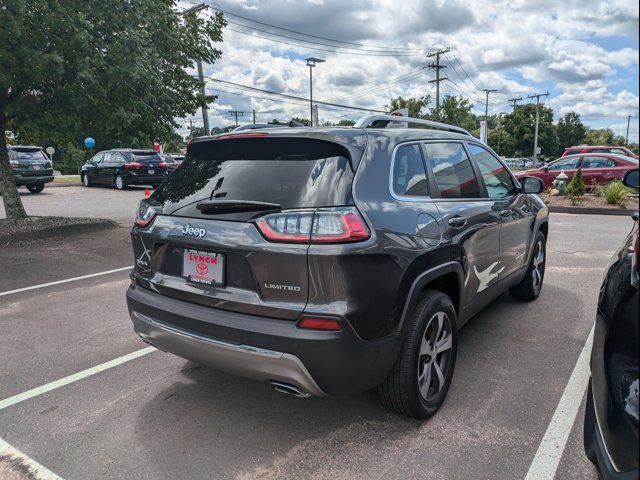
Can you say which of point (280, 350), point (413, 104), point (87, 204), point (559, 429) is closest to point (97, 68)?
point (280, 350)

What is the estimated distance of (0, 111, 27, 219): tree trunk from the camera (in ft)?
28.6

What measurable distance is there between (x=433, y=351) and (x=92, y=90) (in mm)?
6901

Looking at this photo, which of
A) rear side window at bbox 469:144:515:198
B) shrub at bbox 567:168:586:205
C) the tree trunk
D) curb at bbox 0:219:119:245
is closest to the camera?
rear side window at bbox 469:144:515:198

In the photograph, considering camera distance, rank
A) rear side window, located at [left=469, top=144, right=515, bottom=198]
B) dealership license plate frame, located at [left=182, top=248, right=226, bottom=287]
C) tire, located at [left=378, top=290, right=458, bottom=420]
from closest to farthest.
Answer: dealership license plate frame, located at [left=182, top=248, right=226, bottom=287], tire, located at [left=378, top=290, right=458, bottom=420], rear side window, located at [left=469, top=144, right=515, bottom=198]

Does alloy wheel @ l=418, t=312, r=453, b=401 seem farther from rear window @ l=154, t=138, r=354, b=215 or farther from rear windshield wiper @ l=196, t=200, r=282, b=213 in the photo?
rear windshield wiper @ l=196, t=200, r=282, b=213

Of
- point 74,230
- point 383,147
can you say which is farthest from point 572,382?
point 74,230

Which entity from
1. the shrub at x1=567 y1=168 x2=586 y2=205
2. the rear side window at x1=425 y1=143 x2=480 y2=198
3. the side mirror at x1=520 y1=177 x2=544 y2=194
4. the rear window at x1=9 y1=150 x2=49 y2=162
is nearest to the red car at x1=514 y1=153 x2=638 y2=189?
the shrub at x1=567 y1=168 x2=586 y2=205

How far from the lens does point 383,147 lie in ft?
9.14

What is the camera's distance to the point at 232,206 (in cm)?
260

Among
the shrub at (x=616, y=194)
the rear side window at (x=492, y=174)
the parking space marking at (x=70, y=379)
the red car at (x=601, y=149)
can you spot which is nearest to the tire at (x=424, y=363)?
the rear side window at (x=492, y=174)

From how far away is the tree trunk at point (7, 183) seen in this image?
870cm

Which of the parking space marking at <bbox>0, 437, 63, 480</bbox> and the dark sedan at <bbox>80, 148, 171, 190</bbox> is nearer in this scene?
the parking space marking at <bbox>0, 437, 63, 480</bbox>

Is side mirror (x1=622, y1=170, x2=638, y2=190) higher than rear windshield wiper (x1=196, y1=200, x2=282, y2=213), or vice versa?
side mirror (x1=622, y1=170, x2=638, y2=190)

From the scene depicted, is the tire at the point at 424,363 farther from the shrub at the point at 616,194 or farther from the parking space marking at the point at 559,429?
the shrub at the point at 616,194
